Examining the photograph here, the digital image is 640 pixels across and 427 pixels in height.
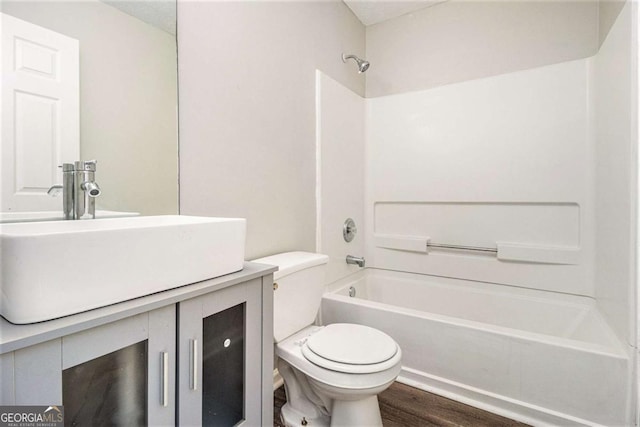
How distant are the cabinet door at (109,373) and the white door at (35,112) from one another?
1.63 ft

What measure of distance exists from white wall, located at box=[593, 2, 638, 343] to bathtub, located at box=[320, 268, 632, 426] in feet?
0.54

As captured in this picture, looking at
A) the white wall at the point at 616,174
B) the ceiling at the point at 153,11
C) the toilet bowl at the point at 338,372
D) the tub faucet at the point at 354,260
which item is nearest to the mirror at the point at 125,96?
the ceiling at the point at 153,11

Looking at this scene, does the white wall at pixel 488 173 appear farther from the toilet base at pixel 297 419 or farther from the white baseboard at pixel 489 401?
the toilet base at pixel 297 419

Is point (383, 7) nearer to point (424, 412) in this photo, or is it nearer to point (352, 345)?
point (352, 345)

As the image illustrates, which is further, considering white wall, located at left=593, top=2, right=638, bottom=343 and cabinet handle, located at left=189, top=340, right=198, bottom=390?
white wall, located at left=593, top=2, right=638, bottom=343

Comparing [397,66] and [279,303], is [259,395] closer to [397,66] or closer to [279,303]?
[279,303]

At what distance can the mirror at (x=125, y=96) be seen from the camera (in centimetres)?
98

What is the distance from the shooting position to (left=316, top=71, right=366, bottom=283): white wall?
2.03 m

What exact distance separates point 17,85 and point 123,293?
67cm

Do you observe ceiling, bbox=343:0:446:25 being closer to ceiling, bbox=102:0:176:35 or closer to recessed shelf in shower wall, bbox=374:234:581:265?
ceiling, bbox=102:0:176:35

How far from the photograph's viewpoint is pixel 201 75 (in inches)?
51.7

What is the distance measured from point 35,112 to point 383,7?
7.69 feet

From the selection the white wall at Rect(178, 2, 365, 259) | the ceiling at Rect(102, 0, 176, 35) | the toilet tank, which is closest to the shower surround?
the white wall at Rect(178, 2, 365, 259)

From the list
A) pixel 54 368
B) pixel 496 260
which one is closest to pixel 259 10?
pixel 54 368
